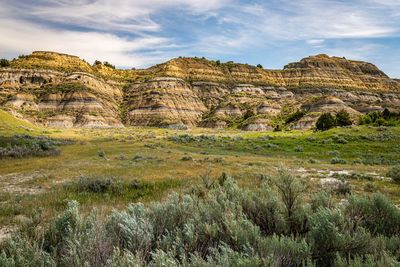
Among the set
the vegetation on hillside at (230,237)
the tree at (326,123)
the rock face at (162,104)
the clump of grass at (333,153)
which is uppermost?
the rock face at (162,104)

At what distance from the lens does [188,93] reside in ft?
346

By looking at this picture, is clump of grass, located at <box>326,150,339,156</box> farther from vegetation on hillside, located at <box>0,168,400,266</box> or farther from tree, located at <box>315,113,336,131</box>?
tree, located at <box>315,113,336,131</box>

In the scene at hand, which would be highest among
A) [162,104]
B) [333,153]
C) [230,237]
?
[162,104]

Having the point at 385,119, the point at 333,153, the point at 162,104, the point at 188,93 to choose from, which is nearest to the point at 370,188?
the point at 333,153

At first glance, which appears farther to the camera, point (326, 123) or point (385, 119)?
point (326, 123)

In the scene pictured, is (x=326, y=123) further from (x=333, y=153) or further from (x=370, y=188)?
(x=370, y=188)

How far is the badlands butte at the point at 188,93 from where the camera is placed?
242 feet

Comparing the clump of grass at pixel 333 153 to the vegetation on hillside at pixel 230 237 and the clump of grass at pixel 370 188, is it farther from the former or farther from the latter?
the vegetation on hillside at pixel 230 237

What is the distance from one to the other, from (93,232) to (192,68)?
5326 inches

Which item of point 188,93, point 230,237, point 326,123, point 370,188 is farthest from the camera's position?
point 188,93

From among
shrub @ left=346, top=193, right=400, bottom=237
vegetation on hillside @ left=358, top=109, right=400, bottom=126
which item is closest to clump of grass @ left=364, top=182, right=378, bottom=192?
shrub @ left=346, top=193, right=400, bottom=237

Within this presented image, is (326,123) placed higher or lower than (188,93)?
lower

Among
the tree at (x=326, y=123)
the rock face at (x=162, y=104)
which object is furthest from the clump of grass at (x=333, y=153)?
the rock face at (x=162, y=104)

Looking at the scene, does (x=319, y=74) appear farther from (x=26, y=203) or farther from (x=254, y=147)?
(x=26, y=203)
